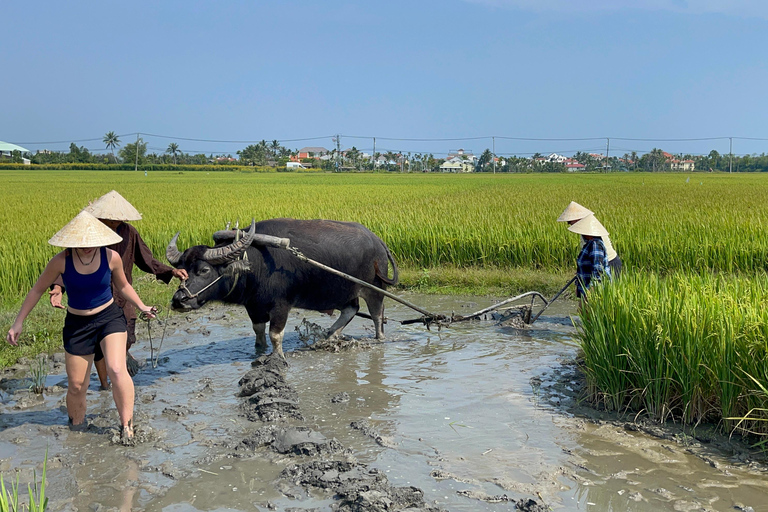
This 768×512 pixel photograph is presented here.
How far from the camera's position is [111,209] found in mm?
4570

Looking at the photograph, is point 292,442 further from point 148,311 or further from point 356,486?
point 148,311

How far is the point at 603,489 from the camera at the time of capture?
3.39 meters

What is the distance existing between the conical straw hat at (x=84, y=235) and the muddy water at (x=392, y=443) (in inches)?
46.7

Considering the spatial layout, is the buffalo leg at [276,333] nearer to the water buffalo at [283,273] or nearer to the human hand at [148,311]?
the water buffalo at [283,273]

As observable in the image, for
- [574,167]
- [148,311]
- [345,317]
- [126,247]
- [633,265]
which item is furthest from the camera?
[574,167]

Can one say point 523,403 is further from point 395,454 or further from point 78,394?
point 78,394

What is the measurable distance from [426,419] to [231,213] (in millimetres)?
10297

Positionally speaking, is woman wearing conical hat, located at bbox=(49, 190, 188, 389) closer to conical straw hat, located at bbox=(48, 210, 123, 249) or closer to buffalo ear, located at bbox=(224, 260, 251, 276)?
buffalo ear, located at bbox=(224, 260, 251, 276)

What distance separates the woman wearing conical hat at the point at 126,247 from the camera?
454 cm

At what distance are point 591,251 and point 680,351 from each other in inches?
69.7

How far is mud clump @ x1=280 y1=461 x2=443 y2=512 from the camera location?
3135mm

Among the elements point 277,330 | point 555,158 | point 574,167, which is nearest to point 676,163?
point 574,167

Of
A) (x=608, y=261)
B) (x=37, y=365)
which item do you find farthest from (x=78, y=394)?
(x=608, y=261)

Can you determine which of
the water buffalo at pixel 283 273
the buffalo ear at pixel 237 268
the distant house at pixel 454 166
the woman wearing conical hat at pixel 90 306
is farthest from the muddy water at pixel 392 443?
the distant house at pixel 454 166
